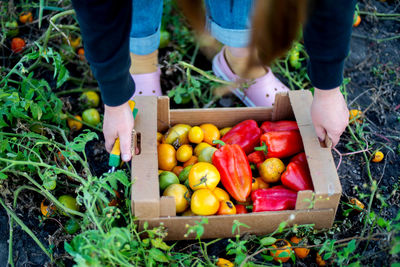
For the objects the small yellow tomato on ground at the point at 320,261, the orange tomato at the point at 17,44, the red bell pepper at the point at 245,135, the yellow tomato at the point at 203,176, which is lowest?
the small yellow tomato on ground at the point at 320,261

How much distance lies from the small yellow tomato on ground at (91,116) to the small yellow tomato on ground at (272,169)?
983 mm

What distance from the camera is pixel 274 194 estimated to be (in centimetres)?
178

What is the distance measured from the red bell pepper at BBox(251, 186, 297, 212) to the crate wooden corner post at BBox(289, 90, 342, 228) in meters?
0.12

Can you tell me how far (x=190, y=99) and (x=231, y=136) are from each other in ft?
1.82

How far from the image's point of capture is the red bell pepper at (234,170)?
181cm

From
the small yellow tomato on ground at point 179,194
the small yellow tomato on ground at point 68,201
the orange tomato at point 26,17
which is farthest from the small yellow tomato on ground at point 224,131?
the orange tomato at point 26,17

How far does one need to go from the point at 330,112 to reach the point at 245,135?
1.51 feet

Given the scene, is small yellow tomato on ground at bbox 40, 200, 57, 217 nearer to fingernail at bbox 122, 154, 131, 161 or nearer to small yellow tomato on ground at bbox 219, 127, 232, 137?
fingernail at bbox 122, 154, 131, 161

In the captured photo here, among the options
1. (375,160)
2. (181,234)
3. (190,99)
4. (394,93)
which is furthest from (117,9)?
(394,93)

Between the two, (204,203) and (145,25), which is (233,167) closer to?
(204,203)

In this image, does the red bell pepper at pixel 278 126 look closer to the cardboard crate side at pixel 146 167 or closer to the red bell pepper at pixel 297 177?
the red bell pepper at pixel 297 177

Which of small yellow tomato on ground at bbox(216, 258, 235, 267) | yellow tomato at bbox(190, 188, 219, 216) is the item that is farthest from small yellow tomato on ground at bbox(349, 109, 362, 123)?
small yellow tomato on ground at bbox(216, 258, 235, 267)

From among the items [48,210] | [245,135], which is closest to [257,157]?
[245,135]

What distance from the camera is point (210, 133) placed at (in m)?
2.04
